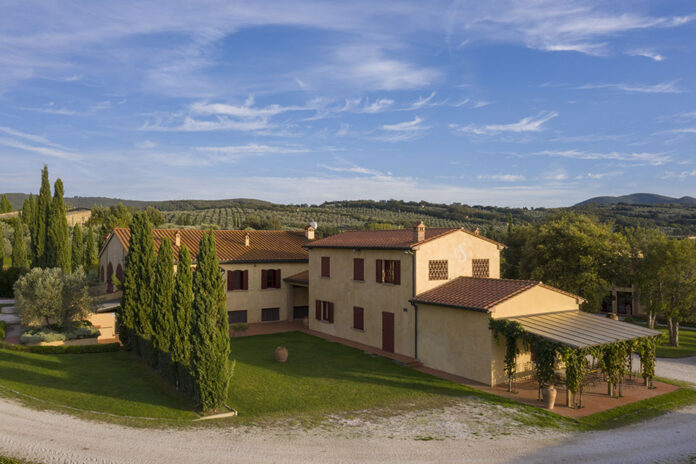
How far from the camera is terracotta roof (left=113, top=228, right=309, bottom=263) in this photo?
3228 centimetres

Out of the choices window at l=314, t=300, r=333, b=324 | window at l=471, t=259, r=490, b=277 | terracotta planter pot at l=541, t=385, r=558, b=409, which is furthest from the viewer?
window at l=314, t=300, r=333, b=324

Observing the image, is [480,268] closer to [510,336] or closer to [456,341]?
[456,341]

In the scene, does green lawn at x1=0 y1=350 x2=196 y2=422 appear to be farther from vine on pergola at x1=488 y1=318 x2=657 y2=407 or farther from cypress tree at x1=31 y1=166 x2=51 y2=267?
cypress tree at x1=31 y1=166 x2=51 y2=267

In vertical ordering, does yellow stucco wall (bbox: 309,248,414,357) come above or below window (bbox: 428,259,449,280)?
below

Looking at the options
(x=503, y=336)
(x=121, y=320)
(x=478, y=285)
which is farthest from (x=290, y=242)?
(x=503, y=336)

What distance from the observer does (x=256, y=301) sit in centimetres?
3294

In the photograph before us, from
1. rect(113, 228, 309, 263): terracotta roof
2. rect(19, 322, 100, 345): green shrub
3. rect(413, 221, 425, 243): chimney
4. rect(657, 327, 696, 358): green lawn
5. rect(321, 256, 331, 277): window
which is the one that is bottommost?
rect(657, 327, 696, 358): green lawn

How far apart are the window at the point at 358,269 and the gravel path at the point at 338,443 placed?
39.9 feet

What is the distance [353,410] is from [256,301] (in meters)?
18.3

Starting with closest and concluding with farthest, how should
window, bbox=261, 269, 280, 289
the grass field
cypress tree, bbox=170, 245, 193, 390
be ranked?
the grass field < cypress tree, bbox=170, 245, 193, 390 < window, bbox=261, 269, 280, 289

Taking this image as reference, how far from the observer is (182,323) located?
58.4 ft

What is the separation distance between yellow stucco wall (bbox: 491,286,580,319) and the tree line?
1183 cm

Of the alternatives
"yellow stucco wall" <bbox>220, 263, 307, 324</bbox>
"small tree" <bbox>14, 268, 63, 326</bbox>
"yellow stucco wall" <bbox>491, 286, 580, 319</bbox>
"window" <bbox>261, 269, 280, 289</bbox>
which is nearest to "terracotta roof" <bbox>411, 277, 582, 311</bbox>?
"yellow stucco wall" <bbox>491, 286, 580, 319</bbox>

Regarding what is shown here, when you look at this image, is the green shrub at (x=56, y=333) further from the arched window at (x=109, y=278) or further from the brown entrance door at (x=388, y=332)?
the brown entrance door at (x=388, y=332)
